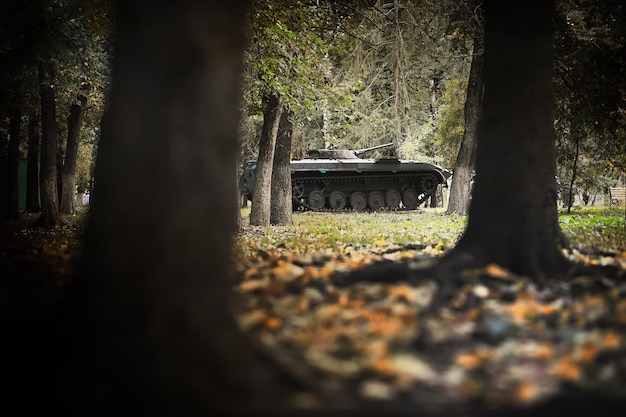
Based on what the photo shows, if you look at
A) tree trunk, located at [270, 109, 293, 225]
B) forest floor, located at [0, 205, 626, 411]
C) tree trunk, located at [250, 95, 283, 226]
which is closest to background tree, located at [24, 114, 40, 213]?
tree trunk, located at [270, 109, 293, 225]

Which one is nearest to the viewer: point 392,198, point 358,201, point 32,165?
point 32,165

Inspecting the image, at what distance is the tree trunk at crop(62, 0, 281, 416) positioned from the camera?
10.4ft

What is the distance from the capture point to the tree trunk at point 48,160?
16672mm

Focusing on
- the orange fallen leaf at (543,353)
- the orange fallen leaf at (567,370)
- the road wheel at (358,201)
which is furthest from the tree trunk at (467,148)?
the orange fallen leaf at (567,370)

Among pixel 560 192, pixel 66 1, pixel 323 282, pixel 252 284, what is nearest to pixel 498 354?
pixel 323 282

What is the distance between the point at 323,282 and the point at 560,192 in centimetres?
2308

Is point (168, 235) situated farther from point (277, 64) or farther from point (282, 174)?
point (282, 174)

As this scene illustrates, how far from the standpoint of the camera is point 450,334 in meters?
4.30

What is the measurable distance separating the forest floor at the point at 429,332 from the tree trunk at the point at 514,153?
302 mm

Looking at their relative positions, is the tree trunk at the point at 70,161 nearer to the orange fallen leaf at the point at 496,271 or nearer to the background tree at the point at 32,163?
the background tree at the point at 32,163

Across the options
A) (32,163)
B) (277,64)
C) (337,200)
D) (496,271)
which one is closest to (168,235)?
(496,271)

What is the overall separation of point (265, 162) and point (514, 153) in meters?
11.4

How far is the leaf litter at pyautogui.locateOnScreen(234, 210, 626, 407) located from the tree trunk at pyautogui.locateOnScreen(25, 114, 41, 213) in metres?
20.9

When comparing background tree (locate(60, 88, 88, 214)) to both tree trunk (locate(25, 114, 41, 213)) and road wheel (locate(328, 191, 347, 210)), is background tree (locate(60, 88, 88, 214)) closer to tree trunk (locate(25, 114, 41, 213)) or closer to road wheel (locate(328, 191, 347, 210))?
tree trunk (locate(25, 114, 41, 213))
